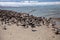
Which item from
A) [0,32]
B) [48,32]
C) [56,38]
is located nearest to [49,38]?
[56,38]

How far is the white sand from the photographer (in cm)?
493

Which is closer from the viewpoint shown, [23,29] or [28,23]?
[23,29]

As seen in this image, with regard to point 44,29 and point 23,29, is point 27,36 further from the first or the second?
point 44,29

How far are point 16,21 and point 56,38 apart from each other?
2.01m

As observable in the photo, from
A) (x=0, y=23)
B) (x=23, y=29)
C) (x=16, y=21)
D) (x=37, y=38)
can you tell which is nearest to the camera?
(x=37, y=38)

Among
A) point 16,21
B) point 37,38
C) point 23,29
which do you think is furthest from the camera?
point 16,21

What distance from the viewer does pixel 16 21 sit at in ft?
21.7

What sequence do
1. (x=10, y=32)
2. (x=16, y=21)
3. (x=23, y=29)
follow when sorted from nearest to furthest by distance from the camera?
(x=10, y=32) < (x=23, y=29) < (x=16, y=21)

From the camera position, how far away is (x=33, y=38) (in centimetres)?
493

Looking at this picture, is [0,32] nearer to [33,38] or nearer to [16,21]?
[33,38]

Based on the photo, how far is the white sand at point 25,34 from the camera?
4930mm

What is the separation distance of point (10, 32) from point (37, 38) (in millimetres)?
879

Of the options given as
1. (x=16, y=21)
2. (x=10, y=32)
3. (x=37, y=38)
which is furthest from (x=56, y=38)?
(x=16, y=21)

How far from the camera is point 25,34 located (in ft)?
17.2
